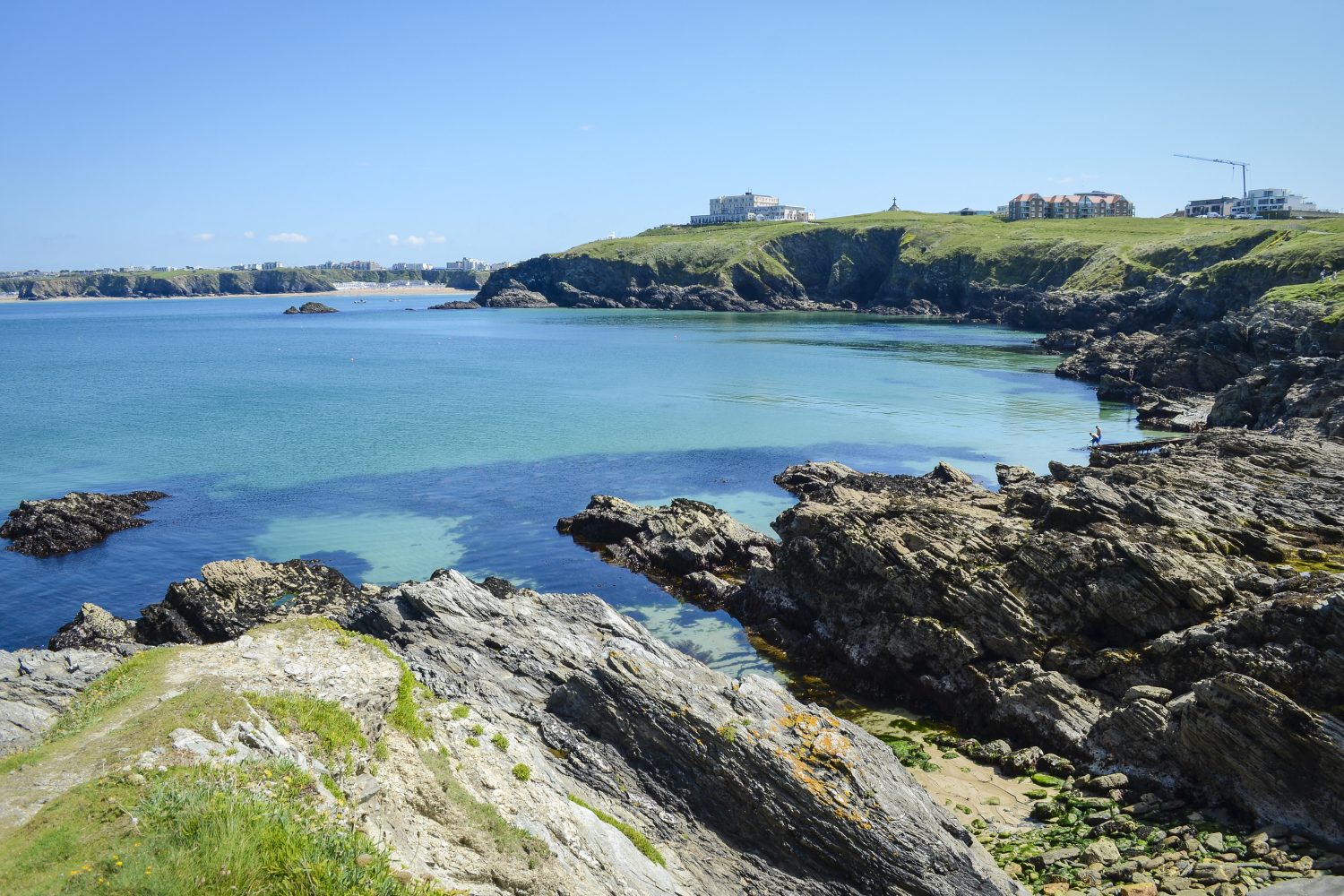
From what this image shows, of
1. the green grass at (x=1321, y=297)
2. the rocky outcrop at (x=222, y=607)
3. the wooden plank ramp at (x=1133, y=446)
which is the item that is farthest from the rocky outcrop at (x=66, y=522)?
the green grass at (x=1321, y=297)

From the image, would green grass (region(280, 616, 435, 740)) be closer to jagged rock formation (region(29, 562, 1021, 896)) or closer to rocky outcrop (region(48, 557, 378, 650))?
jagged rock formation (region(29, 562, 1021, 896))

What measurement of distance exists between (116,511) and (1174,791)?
4962 centimetres

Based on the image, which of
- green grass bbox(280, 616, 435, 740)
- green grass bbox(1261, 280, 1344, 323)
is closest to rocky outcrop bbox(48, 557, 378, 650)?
green grass bbox(280, 616, 435, 740)

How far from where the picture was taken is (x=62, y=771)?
41.3 ft

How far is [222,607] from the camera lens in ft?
108

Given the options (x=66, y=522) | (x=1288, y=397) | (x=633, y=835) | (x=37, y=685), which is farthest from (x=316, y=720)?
(x=1288, y=397)

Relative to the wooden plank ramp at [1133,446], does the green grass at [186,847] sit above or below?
above

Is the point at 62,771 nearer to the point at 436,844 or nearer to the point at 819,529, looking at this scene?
the point at 436,844

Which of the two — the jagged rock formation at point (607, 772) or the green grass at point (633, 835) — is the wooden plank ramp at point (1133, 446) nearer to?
the jagged rock formation at point (607, 772)

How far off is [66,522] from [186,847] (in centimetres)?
4126

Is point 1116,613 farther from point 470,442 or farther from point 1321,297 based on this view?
point 1321,297

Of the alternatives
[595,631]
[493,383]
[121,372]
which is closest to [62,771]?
[595,631]

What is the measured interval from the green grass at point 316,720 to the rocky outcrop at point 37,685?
508 cm

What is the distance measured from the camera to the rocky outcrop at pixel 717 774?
1670 cm
